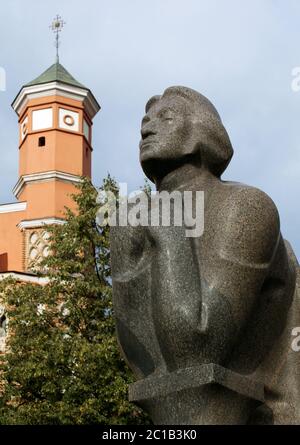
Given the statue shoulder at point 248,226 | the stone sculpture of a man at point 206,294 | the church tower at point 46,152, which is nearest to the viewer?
the stone sculpture of a man at point 206,294

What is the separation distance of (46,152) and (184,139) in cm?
3320

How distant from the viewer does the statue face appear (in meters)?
6.01

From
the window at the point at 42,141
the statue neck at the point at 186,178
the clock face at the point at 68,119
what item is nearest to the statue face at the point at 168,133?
the statue neck at the point at 186,178

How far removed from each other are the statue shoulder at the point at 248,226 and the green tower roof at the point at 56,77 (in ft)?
113

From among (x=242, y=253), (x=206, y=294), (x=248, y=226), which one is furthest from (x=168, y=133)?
(x=206, y=294)

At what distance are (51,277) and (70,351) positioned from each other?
90.1 inches

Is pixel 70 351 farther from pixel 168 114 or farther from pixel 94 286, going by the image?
pixel 168 114

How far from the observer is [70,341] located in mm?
18922

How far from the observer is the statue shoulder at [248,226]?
5.54 m

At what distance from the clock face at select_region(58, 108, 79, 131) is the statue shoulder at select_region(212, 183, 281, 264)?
3418 centimetres

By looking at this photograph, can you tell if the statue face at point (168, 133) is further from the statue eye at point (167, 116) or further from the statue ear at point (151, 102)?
the statue ear at point (151, 102)

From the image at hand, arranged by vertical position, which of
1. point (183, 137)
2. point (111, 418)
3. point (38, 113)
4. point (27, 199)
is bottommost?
point (111, 418)
